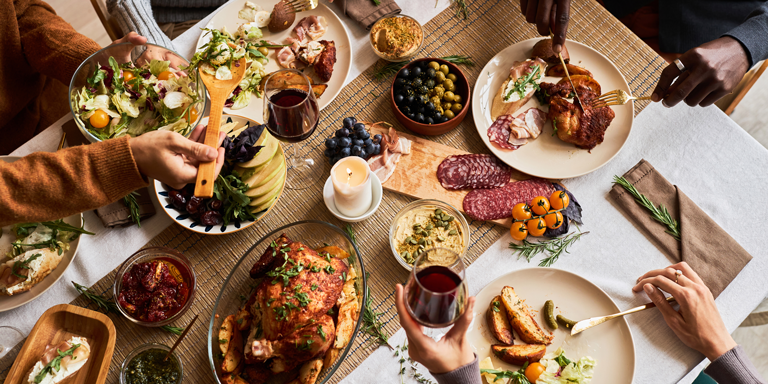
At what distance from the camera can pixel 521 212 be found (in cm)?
192

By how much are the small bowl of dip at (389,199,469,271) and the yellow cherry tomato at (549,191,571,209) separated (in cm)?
40

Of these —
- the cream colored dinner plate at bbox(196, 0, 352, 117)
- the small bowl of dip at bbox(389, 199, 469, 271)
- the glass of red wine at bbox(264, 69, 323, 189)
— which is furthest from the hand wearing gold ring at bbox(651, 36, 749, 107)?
the glass of red wine at bbox(264, 69, 323, 189)

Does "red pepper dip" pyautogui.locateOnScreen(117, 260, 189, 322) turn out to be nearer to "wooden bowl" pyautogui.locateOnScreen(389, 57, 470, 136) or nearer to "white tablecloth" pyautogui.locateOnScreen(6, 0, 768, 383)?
"white tablecloth" pyautogui.locateOnScreen(6, 0, 768, 383)

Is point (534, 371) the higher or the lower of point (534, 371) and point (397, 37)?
the lower

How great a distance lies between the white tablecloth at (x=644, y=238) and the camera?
182 centimetres

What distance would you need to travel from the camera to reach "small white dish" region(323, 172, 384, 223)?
1.93 m

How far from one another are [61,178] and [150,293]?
20.4 inches

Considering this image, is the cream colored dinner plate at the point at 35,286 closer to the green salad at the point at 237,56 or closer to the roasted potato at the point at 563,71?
the green salad at the point at 237,56

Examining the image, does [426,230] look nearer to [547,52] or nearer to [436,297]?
[436,297]

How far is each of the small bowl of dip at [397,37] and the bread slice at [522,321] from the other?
3.82ft

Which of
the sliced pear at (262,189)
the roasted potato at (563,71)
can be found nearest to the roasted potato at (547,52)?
the roasted potato at (563,71)

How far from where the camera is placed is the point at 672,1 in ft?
8.23

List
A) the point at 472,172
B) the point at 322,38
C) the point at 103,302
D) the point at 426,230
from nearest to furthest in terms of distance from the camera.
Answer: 1. the point at 103,302
2. the point at 426,230
3. the point at 472,172
4. the point at 322,38

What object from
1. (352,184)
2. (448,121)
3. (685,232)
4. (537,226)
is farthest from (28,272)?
(685,232)
